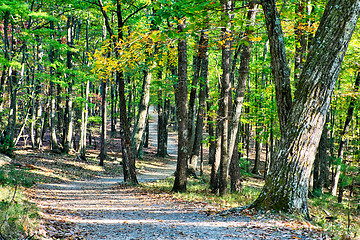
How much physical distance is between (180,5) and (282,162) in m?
3.87

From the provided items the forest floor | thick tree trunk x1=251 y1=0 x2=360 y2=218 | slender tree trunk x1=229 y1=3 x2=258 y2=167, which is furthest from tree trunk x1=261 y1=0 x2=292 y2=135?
slender tree trunk x1=229 y1=3 x2=258 y2=167

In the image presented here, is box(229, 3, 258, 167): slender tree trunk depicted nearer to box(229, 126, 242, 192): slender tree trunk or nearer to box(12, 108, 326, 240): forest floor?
box(229, 126, 242, 192): slender tree trunk

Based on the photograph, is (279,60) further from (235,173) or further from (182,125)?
(235,173)

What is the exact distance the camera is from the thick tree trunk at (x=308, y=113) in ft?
17.4

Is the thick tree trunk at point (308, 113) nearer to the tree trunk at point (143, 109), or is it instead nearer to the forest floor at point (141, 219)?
the forest floor at point (141, 219)

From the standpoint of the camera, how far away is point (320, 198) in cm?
1483

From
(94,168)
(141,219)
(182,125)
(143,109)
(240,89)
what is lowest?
(94,168)

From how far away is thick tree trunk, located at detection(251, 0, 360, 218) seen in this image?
5.29 meters

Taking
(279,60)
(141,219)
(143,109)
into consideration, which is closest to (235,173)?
(141,219)

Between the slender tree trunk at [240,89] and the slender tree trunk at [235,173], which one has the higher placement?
the slender tree trunk at [240,89]

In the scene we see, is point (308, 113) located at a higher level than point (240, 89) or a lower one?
lower

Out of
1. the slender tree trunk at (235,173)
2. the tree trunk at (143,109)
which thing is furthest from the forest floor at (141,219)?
the tree trunk at (143,109)

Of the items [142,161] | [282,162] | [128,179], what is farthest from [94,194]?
[142,161]

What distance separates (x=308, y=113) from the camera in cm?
552
